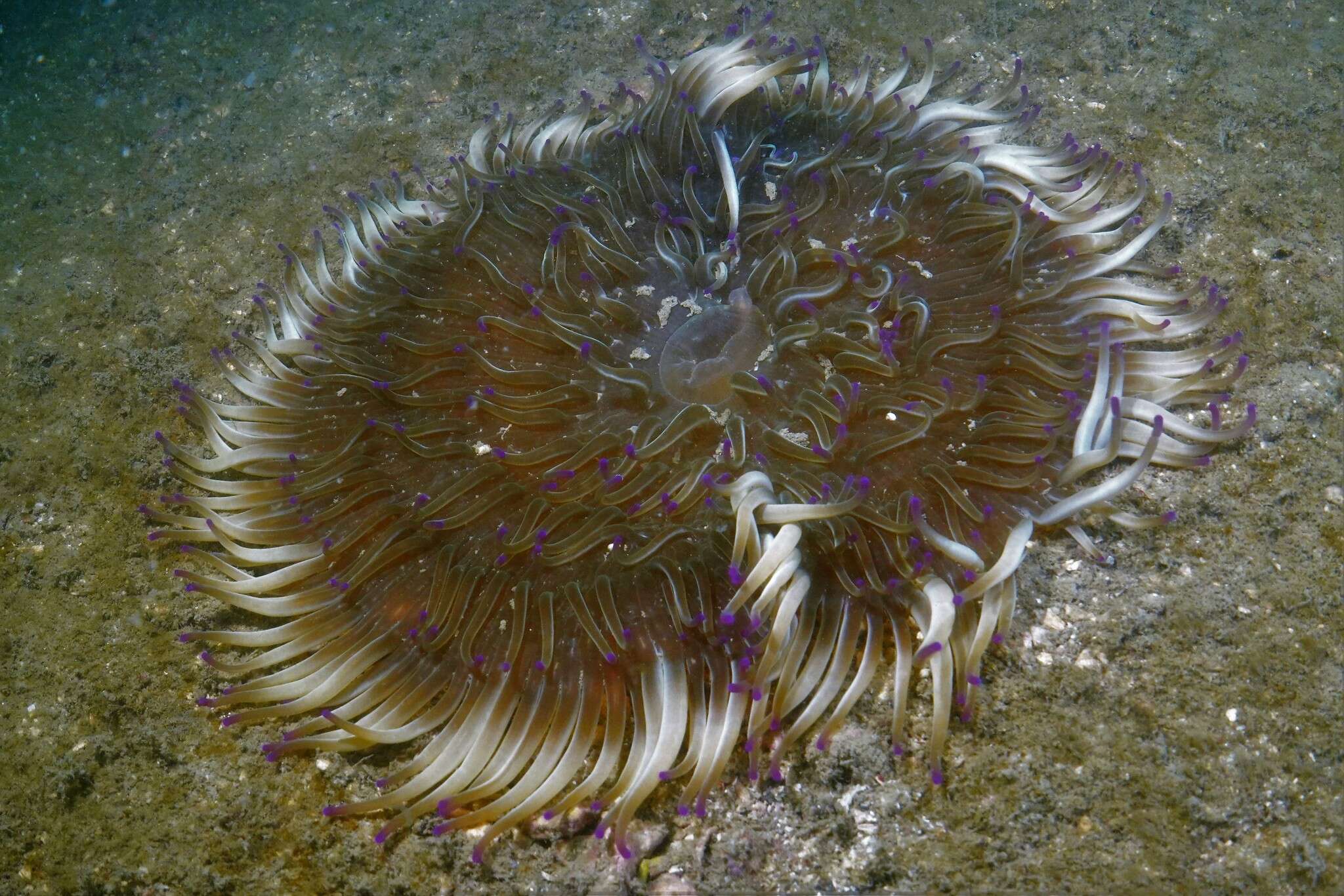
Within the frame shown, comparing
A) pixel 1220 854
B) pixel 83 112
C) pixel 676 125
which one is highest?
pixel 83 112

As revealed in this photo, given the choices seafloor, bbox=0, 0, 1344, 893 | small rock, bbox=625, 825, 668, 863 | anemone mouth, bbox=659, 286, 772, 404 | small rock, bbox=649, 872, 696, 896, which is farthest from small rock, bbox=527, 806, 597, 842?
anemone mouth, bbox=659, 286, 772, 404

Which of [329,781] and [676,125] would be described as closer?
[329,781]

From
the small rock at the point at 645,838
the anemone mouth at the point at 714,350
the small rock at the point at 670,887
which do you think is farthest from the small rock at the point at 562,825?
the anemone mouth at the point at 714,350

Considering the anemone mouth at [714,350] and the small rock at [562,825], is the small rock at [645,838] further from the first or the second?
the anemone mouth at [714,350]

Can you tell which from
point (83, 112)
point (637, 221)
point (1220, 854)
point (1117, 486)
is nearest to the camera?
point (1220, 854)

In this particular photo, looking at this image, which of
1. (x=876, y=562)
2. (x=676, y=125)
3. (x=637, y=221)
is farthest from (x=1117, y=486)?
(x=676, y=125)

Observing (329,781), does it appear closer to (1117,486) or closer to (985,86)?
(1117,486)

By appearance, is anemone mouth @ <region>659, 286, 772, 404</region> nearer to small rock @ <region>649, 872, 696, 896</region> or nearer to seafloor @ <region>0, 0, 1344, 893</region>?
seafloor @ <region>0, 0, 1344, 893</region>

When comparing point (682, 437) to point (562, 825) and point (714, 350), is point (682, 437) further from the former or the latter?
point (562, 825)

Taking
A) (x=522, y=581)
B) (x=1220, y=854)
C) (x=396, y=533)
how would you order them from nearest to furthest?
(x=1220, y=854) → (x=522, y=581) → (x=396, y=533)
